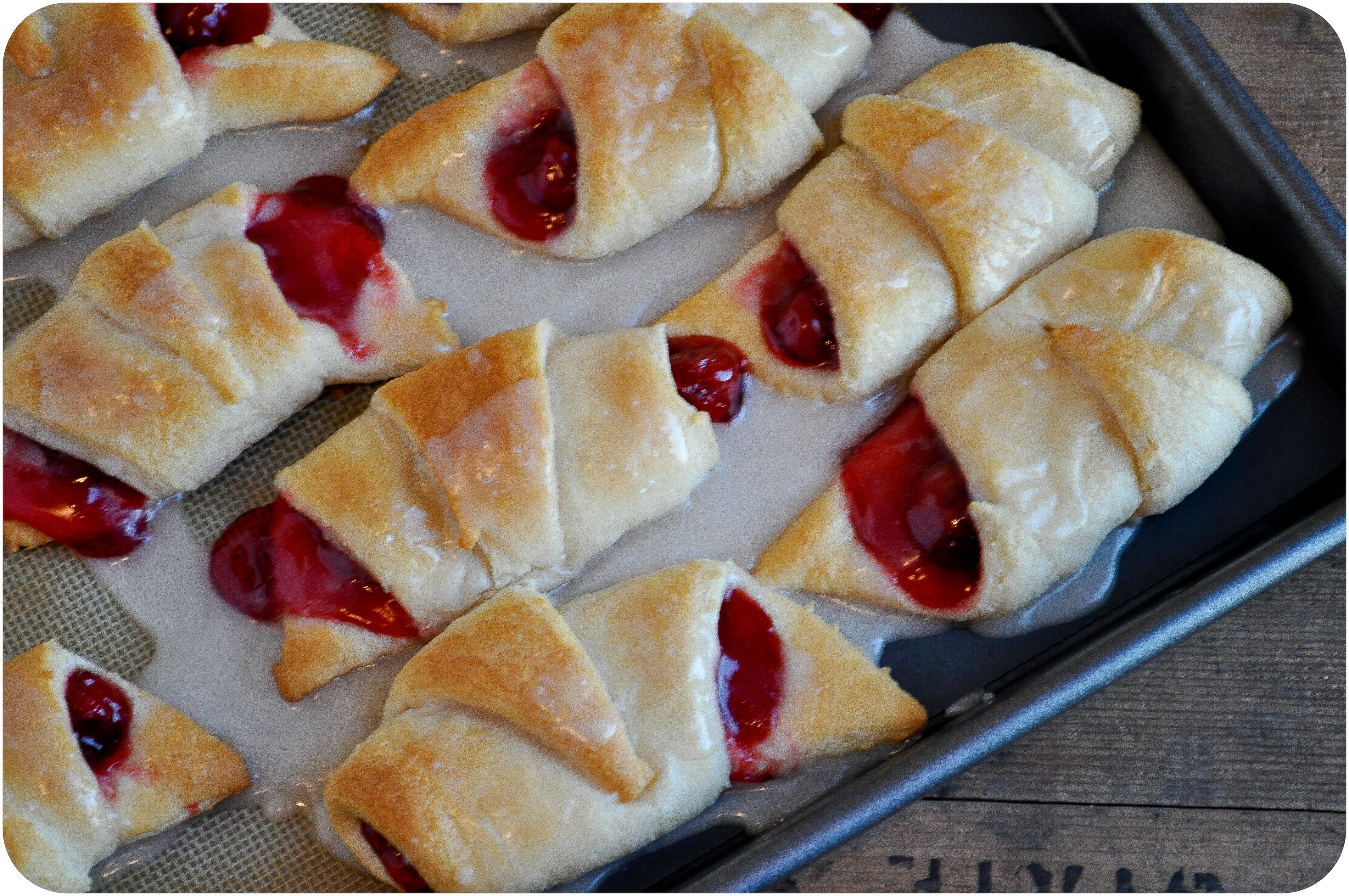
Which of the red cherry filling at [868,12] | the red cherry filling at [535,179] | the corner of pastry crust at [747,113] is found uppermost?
the red cherry filling at [868,12]

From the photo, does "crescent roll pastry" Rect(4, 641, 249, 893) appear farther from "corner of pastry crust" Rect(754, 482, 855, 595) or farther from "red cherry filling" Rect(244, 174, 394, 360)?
"corner of pastry crust" Rect(754, 482, 855, 595)

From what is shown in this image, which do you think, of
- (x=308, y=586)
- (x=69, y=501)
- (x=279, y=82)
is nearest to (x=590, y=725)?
(x=308, y=586)

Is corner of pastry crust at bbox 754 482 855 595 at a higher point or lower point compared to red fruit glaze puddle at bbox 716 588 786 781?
higher

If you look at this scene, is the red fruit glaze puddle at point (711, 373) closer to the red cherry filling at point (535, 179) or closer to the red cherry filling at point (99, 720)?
the red cherry filling at point (535, 179)

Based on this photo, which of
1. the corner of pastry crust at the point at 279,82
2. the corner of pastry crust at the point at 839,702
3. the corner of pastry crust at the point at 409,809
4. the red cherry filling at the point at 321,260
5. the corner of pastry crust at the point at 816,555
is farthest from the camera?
the corner of pastry crust at the point at 279,82

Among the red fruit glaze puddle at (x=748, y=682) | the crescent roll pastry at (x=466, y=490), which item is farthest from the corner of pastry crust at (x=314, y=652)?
the red fruit glaze puddle at (x=748, y=682)

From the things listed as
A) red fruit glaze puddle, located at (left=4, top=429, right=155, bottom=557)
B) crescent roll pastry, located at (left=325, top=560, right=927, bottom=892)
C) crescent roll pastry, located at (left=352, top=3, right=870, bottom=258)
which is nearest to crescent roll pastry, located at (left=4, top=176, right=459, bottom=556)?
red fruit glaze puddle, located at (left=4, top=429, right=155, bottom=557)

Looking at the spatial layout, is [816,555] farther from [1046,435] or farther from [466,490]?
[466,490]
